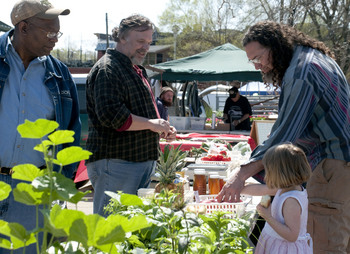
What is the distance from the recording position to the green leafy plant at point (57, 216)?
0.74 meters

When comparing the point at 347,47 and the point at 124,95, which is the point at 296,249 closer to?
the point at 124,95

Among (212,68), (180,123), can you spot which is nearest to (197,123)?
(180,123)

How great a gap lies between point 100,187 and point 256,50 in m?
1.42

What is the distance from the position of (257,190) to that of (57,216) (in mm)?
1772

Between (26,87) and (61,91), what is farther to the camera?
(61,91)

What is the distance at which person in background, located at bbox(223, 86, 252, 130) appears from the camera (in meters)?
9.80

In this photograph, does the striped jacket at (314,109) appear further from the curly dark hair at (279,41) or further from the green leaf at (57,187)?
the green leaf at (57,187)

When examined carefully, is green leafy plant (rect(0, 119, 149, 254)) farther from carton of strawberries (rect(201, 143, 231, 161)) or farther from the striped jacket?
carton of strawberries (rect(201, 143, 231, 161))

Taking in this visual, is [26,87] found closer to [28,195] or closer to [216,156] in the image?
[28,195]

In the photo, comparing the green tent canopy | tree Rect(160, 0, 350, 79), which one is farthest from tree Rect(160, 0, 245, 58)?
the green tent canopy

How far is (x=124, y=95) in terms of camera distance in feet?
10.2

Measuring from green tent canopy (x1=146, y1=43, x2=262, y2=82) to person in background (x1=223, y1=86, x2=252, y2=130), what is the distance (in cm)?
37

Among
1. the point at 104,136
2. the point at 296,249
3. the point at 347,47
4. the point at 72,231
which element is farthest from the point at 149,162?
the point at 347,47

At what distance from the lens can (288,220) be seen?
2281 millimetres
